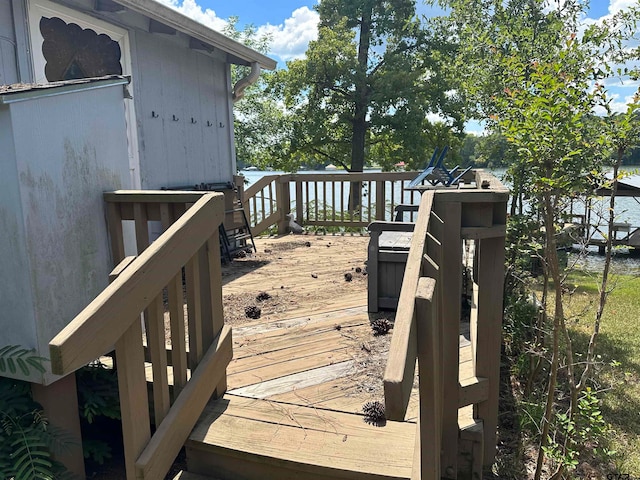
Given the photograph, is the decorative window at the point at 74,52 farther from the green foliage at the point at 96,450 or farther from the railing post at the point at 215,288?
the green foliage at the point at 96,450

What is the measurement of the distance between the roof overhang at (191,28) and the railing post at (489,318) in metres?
3.10

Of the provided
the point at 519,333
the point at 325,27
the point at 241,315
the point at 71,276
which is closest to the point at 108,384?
the point at 71,276

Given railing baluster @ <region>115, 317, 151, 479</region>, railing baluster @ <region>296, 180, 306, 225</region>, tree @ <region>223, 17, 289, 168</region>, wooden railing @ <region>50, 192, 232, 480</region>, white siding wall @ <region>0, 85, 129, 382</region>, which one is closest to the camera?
wooden railing @ <region>50, 192, 232, 480</region>

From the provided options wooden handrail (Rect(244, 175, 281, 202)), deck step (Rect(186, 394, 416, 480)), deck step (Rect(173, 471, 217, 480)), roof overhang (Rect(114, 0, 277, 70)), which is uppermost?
roof overhang (Rect(114, 0, 277, 70))

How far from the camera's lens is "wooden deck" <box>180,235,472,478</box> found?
1.70 m

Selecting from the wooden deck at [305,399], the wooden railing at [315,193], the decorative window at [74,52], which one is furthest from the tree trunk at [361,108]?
the wooden deck at [305,399]

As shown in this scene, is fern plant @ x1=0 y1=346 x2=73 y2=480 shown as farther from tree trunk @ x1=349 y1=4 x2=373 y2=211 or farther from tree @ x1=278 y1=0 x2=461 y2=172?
tree trunk @ x1=349 y1=4 x2=373 y2=211

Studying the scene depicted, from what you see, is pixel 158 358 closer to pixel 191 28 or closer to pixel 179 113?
pixel 191 28

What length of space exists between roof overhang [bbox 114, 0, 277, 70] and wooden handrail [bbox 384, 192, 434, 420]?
10.6 feet

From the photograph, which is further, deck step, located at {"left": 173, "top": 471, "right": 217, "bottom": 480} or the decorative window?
the decorative window

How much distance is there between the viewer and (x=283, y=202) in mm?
7027

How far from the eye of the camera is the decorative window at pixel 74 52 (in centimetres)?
355

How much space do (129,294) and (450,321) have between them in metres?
1.21

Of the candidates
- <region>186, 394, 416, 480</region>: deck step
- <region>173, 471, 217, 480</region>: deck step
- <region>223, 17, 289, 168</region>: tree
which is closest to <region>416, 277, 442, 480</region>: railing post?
<region>186, 394, 416, 480</region>: deck step
